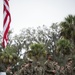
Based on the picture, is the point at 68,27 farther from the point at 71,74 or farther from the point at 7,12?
the point at 7,12

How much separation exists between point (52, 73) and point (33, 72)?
301 cm

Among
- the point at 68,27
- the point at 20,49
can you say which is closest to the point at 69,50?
the point at 68,27

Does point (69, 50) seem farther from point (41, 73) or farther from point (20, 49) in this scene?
point (20, 49)

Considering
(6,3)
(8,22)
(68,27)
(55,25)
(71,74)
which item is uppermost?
(55,25)

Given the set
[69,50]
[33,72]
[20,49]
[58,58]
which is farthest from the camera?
[20,49]

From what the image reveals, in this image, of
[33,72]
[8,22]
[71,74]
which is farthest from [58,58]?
[8,22]

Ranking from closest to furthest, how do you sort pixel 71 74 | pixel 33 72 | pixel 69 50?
pixel 33 72 → pixel 71 74 → pixel 69 50

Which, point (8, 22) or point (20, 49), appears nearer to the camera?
point (8, 22)

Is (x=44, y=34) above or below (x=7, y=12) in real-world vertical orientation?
above

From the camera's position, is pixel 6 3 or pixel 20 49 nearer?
pixel 6 3

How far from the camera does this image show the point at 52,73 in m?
17.5

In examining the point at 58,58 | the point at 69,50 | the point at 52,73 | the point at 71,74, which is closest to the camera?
the point at 52,73

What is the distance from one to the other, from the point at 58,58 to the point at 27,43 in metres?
10.1

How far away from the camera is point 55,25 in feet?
166
